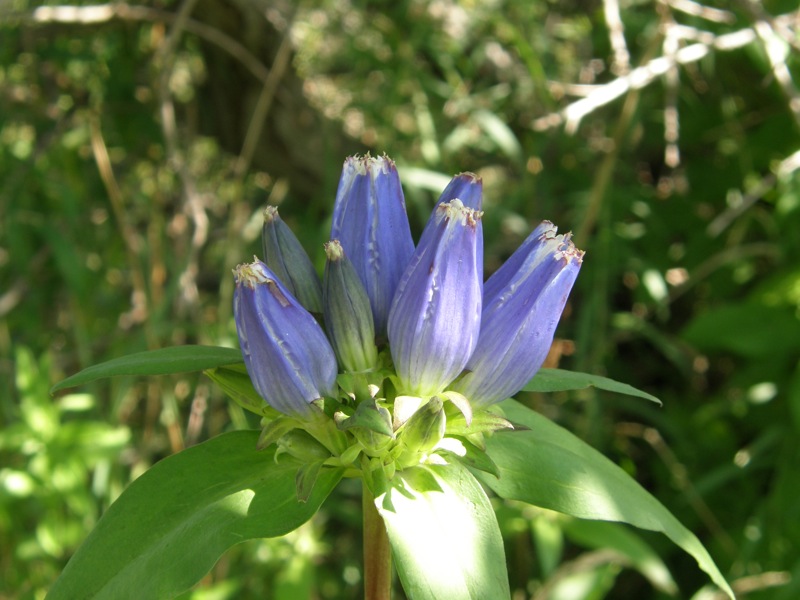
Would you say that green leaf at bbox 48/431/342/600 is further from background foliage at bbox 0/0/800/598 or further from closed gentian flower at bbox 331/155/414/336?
background foliage at bbox 0/0/800/598

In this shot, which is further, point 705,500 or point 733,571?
point 705,500

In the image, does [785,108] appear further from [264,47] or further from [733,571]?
[264,47]

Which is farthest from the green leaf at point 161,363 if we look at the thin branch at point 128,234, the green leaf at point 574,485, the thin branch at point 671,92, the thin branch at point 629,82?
the thin branch at point 671,92

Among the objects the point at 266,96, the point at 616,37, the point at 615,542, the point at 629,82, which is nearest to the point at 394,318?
the point at 615,542

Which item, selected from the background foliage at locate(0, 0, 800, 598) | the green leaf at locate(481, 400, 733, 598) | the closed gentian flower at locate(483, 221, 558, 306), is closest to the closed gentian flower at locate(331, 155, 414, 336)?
the closed gentian flower at locate(483, 221, 558, 306)

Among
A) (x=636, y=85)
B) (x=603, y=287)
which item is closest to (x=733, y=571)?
(x=603, y=287)

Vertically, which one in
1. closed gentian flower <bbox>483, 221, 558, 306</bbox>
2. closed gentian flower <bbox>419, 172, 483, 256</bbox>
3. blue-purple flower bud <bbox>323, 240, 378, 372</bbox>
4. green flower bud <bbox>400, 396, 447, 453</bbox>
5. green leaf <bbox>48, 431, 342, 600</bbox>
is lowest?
green leaf <bbox>48, 431, 342, 600</bbox>

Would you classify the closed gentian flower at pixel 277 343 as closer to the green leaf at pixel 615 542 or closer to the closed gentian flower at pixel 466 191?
the closed gentian flower at pixel 466 191
